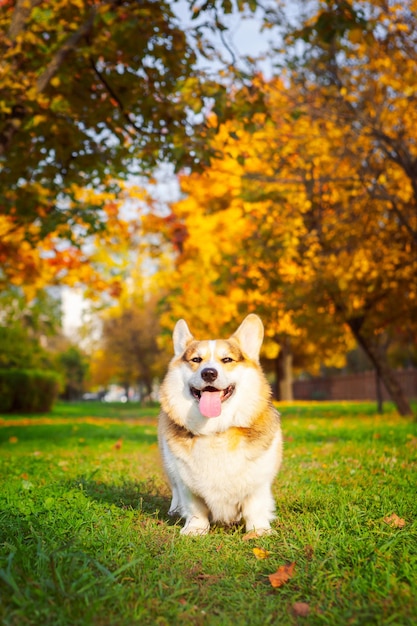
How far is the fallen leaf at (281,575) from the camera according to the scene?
287cm

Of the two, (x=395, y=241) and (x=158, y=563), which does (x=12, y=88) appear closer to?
(x=158, y=563)

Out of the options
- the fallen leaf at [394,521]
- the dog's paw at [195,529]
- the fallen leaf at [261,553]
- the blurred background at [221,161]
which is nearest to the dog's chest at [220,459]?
the dog's paw at [195,529]

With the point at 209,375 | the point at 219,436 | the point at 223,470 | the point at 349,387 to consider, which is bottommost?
the point at 349,387

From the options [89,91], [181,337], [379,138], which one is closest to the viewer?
[181,337]

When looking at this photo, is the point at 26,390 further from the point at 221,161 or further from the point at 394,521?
the point at 394,521

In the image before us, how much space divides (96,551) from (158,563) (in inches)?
13.5

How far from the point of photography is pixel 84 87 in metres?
8.39

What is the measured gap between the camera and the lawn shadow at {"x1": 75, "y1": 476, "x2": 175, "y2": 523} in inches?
176

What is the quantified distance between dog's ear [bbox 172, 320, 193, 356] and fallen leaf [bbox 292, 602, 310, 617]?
2.00 metres

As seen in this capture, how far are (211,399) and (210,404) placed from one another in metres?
0.03

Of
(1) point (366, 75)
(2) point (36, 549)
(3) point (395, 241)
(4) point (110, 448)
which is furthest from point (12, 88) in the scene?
(3) point (395, 241)

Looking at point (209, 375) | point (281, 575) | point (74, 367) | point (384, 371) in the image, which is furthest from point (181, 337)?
point (74, 367)

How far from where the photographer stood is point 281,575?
115 inches

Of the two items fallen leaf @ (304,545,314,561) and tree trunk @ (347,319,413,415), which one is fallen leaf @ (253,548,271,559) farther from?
tree trunk @ (347,319,413,415)
